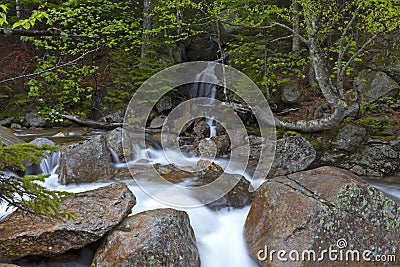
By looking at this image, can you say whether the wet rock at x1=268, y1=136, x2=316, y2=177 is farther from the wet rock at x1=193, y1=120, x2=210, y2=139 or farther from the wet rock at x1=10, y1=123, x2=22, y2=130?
the wet rock at x1=10, y1=123, x2=22, y2=130

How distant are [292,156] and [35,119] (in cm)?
779

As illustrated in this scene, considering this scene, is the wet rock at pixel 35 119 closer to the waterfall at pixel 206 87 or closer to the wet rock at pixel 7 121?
the wet rock at pixel 7 121

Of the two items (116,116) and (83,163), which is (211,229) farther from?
(116,116)

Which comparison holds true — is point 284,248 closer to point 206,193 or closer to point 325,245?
point 325,245

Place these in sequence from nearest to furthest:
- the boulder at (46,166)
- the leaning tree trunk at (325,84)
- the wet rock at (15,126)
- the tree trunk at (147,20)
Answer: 1. the boulder at (46,166)
2. the leaning tree trunk at (325,84)
3. the wet rock at (15,126)
4. the tree trunk at (147,20)

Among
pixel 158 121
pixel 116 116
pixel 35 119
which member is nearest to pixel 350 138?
pixel 158 121

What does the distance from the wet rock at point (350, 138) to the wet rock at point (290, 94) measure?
1927 mm

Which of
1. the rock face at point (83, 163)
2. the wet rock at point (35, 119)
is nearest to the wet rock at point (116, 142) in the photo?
the rock face at point (83, 163)

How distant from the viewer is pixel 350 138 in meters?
7.07

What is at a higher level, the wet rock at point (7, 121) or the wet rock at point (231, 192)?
the wet rock at point (231, 192)

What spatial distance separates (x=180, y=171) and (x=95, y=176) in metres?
1.69

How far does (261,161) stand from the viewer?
695 centimetres

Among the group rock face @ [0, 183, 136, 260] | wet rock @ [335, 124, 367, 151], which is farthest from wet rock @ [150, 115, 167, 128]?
rock face @ [0, 183, 136, 260]

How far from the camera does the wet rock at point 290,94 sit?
8.78m
